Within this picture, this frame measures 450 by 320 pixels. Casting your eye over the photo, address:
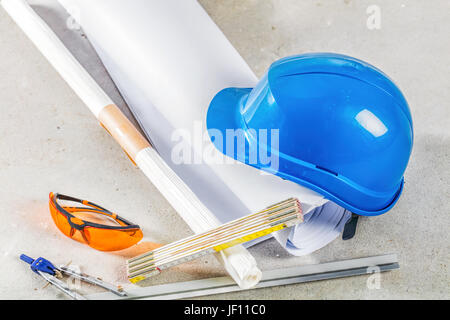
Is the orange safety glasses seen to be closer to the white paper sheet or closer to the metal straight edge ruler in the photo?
the metal straight edge ruler

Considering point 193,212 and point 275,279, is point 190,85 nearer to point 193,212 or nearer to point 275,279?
point 193,212

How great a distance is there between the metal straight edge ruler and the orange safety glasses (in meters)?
0.19

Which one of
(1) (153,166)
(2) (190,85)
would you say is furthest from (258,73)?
(1) (153,166)

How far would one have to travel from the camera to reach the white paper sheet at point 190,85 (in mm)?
1907

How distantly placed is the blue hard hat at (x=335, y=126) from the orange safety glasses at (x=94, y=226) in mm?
590

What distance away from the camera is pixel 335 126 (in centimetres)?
165

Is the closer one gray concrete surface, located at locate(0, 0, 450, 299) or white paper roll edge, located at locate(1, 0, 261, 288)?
white paper roll edge, located at locate(1, 0, 261, 288)

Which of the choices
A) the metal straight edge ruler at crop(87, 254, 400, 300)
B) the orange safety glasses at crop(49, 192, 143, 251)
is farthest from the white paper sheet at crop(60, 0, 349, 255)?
the orange safety glasses at crop(49, 192, 143, 251)

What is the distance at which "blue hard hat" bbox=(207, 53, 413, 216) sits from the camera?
5.38ft

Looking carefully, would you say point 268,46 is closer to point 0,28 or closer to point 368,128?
point 368,128

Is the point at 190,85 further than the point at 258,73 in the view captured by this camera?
No

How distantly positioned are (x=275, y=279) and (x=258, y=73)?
1.02m

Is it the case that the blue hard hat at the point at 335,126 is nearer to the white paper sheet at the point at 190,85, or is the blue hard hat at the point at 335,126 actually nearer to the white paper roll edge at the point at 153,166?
the white paper sheet at the point at 190,85

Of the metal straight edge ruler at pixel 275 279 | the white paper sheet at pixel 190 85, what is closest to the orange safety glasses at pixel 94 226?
the metal straight edge ruler at pixel 275 279
